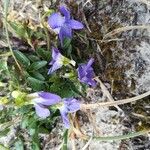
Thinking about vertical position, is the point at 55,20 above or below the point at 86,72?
above

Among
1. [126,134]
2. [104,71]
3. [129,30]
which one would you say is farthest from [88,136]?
[129,30]

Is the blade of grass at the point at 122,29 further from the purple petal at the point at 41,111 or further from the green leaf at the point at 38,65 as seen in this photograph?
the purple petal at the point at 41,111

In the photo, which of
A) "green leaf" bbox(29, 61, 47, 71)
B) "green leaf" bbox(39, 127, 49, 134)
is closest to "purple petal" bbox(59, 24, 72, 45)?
"green leaf" bbox(29, 61, 47, 71)

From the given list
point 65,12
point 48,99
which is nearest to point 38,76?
point 48,99

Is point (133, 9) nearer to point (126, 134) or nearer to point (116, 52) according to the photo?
point (116, 52)

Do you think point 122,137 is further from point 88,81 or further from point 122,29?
point 122,29

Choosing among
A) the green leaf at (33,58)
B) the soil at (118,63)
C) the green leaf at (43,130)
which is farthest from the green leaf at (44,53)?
the green leaf at (43,130)

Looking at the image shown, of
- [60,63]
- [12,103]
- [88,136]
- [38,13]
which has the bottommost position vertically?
[88,136]
